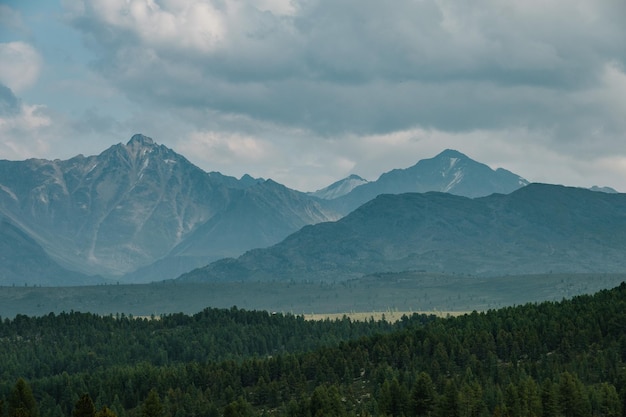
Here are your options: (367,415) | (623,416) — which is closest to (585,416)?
(623,416)

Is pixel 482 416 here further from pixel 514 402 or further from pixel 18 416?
pixel 18 416

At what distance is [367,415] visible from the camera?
7564 inches

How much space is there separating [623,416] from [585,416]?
704 centimetres

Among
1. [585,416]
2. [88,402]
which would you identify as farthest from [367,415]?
[88,402]

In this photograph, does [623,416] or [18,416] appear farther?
[623,416]

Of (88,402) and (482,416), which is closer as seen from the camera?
(88,402)

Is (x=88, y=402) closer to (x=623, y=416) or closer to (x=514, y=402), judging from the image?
(x=514, y=402)

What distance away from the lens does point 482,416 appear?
199 m

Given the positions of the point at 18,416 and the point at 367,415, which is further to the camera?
the point at 367,415

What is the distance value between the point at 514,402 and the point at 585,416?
14.0m

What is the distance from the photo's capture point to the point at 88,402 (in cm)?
15512

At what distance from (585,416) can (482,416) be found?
20.0 metres

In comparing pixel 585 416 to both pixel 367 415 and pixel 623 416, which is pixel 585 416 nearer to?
pixel 623 416

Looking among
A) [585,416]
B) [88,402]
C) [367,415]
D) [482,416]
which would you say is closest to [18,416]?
[88,402]
